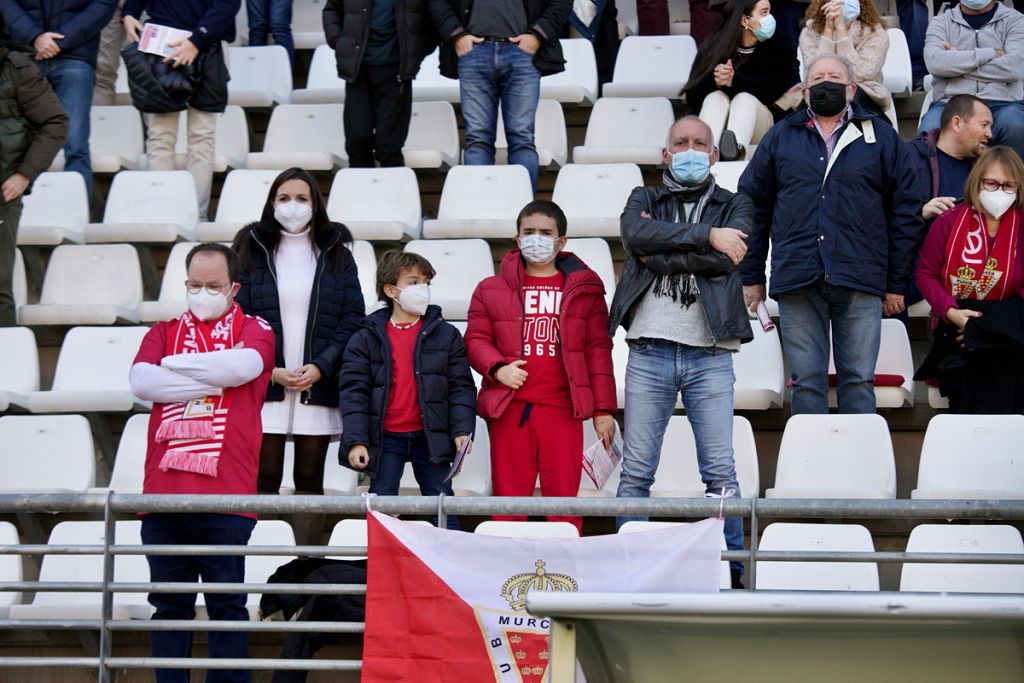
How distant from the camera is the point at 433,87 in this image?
33.0ft

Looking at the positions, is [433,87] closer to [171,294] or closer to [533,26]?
[533,26]

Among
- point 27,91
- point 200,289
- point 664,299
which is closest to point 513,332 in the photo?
point 664,299

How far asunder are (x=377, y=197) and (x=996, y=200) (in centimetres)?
313

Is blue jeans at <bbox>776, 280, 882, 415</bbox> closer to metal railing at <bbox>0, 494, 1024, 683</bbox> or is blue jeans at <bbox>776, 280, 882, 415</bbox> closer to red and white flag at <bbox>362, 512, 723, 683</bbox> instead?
metal railing at <bbox>0, 494, 1024, 683</bbox>

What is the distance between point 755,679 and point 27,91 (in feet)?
19.7

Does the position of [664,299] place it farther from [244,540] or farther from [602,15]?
[602,15]

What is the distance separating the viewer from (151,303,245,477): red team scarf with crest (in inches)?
216

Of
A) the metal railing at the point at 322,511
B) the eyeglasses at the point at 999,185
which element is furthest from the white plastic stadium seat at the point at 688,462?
the eyeglasses at the point at 999,185

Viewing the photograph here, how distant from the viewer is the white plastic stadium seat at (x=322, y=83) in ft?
33.2

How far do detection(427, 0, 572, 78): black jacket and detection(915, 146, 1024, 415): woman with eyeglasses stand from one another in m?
2.42

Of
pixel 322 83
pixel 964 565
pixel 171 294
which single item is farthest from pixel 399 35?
pixel 964 565

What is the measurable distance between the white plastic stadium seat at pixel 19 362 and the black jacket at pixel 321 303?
138 cm

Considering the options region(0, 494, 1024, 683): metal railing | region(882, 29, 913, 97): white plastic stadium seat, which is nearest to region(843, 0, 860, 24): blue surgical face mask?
region(882, 29, 913, 97): white plastic stadium seat

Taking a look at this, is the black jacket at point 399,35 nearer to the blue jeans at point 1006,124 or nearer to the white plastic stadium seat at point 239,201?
the white plastic stadium seat at point 239,201
